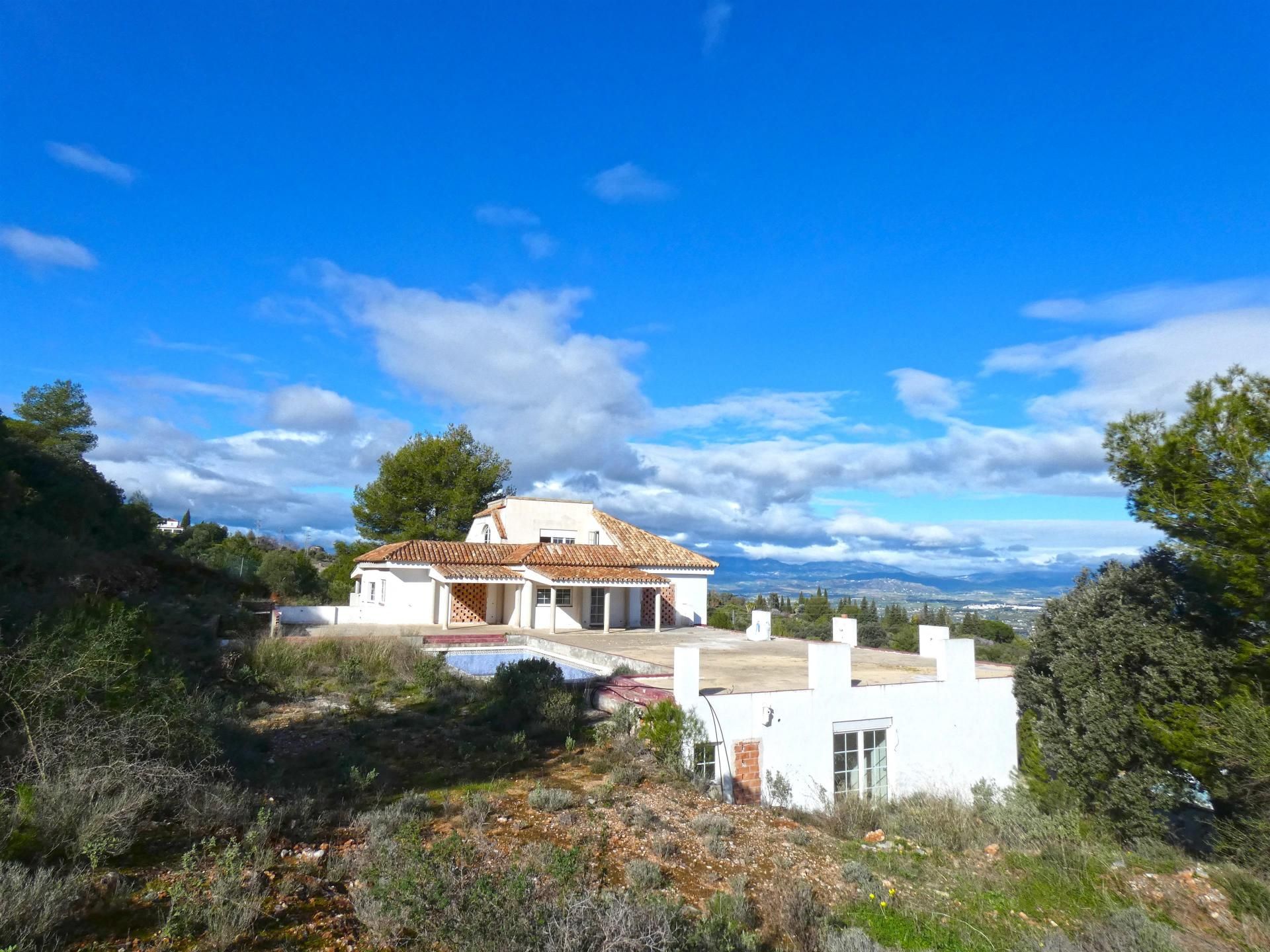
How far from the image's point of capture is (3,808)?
5113 mm

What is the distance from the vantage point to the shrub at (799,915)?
523cm

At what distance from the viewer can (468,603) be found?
82.0ft

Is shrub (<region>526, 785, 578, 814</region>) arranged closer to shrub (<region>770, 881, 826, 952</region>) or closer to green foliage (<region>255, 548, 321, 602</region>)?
shrub (<region>770, 881, 826, 952</region>)

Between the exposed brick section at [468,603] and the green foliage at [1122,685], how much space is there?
58.7 feet

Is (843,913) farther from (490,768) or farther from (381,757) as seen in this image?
(381,757)

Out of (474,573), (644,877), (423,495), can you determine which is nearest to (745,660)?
(474,573)

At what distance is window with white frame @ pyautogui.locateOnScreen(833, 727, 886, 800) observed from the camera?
40.7 ft

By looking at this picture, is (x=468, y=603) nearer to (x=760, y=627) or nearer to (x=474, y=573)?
(x=474, y=573)

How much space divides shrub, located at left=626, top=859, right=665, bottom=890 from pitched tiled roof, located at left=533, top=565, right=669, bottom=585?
17212mm

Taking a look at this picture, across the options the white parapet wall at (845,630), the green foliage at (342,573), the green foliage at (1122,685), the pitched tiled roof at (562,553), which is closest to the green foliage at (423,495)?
the green foliage at (342,573)

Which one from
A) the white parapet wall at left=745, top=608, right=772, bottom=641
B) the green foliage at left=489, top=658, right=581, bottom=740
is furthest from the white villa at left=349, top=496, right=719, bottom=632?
the green foliage at left=489, top=658, right=581, bottom=740

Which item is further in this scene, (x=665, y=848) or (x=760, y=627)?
(x=760, y=627)

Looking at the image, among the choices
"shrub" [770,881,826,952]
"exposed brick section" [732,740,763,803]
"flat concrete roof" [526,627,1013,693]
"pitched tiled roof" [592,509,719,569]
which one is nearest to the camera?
"shrub" [770,881,826,952]

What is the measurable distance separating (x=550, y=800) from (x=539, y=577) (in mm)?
15960
